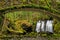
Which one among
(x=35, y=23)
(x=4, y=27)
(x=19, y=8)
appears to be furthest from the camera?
(x=35, y=23)

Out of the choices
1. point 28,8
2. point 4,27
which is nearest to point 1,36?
point 4,27

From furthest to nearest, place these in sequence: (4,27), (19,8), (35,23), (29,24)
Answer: (35,23) → (29,24) → (4,27) → (19,8)

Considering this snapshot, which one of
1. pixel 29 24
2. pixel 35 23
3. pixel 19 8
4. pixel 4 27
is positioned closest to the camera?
pixel 19 8

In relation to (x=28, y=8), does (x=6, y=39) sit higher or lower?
lower

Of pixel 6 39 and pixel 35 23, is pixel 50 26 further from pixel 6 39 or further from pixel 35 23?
pixel 6 39

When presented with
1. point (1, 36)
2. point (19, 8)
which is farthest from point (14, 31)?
point (19, 8)

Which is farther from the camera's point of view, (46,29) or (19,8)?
(46,29)

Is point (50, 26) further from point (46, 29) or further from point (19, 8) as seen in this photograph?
point (19, 8)

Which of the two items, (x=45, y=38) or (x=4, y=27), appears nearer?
(x=45, y=38)

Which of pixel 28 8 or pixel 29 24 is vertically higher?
pixel 28 8
